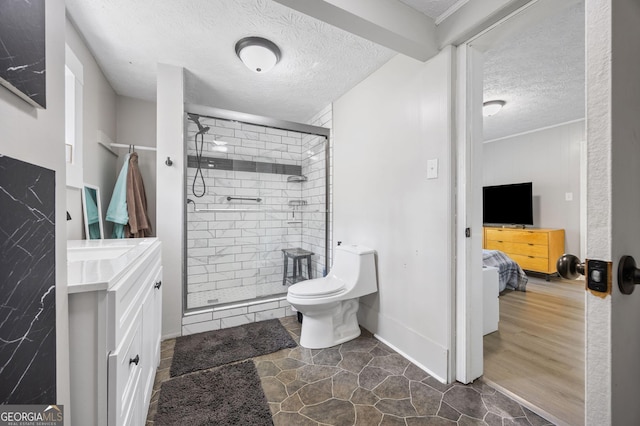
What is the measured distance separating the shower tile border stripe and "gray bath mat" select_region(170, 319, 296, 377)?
1.55 metres

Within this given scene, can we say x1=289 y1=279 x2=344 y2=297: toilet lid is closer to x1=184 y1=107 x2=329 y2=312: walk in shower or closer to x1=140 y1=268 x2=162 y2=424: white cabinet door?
x1=184 y1=107 x2=329 y2=312: walk in shower

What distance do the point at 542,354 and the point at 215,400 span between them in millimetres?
2270

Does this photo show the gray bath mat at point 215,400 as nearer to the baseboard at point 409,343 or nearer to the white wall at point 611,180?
the baseboard at point 409,343

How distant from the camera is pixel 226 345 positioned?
2.01 metres

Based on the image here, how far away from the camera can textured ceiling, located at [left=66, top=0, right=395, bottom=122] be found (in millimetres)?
1541

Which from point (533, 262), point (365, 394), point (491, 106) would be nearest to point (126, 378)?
point (365, 394)

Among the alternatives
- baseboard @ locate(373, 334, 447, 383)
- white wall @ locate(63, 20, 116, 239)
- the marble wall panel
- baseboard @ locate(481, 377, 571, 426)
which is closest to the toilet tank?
baseboard @ locate(373, 334, 447, 383)

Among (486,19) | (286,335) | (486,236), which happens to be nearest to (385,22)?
(486,19)

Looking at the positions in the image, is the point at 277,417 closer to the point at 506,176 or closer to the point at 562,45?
the point at 562,45

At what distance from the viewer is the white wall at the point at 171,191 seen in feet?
6.94

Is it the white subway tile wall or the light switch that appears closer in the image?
the light switch

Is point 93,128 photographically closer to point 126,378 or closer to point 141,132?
point 141,132

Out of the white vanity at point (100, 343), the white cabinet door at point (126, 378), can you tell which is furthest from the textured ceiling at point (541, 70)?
the white cabinet door at point (126, 378)

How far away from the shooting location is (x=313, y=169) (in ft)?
10.0
